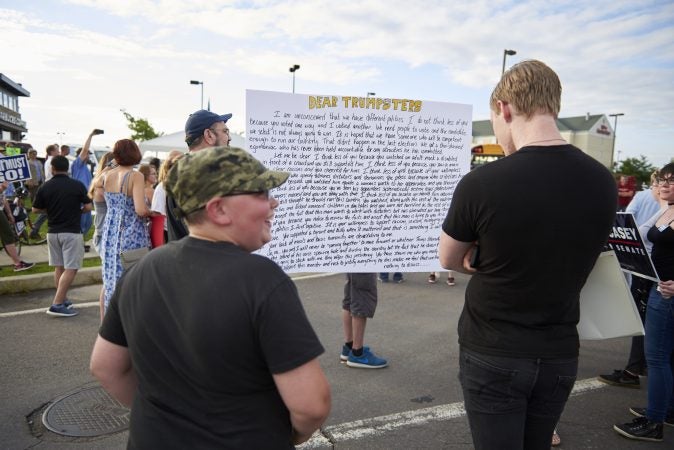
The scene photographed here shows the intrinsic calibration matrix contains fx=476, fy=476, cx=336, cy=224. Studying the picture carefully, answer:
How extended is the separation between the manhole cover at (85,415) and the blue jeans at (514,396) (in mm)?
2521

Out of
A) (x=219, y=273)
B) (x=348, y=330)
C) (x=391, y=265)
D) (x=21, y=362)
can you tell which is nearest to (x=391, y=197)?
(x=391, y=265)

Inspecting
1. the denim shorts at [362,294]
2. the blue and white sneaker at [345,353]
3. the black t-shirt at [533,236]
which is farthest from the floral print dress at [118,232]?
the black t-shirt at [533,236]

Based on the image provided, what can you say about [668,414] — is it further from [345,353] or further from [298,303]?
[298,303]

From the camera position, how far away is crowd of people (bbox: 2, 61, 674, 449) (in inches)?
48.1

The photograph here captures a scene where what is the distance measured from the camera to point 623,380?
4098mm

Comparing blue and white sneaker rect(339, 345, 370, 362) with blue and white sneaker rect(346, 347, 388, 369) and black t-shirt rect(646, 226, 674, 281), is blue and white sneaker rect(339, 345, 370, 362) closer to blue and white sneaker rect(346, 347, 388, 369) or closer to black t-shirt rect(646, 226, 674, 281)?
blue and white sneaker rect(346, 347, 388, 369)

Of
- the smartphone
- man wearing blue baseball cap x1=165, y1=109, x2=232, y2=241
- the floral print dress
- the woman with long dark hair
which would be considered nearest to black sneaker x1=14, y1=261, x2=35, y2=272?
the floral print dress

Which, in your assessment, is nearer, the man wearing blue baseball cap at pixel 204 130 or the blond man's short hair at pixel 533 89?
the blond man's short hair at pixel 533 89

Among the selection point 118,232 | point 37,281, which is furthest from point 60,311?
point 118,232

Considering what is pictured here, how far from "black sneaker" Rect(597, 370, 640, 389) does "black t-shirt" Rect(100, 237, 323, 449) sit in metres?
3.79

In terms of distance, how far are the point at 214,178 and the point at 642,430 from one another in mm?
3443

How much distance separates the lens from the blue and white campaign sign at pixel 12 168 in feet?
23.3

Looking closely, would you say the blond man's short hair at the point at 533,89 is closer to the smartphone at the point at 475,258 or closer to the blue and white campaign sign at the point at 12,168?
the smartphone at the point at 475,258

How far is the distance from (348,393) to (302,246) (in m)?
1.33
